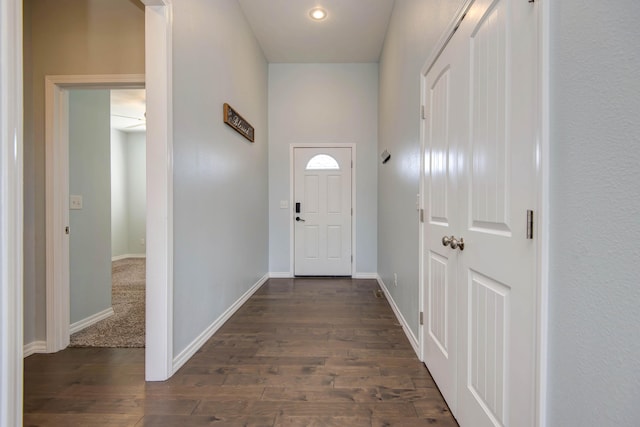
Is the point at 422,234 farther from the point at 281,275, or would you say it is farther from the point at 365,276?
the point at 281,275

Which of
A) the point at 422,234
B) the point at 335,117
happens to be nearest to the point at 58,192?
the point at 422,234

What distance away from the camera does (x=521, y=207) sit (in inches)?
33.7

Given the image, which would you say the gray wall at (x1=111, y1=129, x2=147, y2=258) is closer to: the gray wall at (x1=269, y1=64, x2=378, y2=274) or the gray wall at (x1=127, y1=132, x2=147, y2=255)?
the gray wall at (x1=127, y1=132, x2=147, y2=255)

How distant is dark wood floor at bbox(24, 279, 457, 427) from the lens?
1.38m

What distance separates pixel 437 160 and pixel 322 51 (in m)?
2.99

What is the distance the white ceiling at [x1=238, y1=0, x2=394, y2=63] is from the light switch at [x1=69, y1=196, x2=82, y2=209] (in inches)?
97.0

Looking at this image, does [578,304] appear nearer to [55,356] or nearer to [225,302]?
[225,302]

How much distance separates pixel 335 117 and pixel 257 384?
11.6 feet

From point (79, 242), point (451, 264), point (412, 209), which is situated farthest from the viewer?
point (79, 242)

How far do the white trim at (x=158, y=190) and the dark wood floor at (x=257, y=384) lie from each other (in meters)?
0.20

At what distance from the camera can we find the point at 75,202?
2342mm

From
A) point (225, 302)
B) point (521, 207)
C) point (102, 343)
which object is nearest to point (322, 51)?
point (225, 302)
